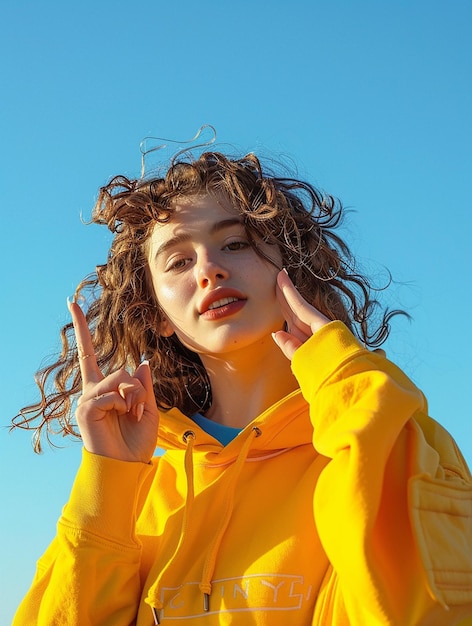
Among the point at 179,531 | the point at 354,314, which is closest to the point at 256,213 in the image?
the point at 354,314

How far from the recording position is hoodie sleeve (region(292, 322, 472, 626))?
271cm

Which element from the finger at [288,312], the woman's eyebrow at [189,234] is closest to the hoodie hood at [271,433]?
the finger at [288,312]

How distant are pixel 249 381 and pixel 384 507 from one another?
1.24m

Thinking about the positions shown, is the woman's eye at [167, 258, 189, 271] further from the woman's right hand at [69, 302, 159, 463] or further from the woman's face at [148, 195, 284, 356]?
the woman's right hand at [69, 302, 159, 463]

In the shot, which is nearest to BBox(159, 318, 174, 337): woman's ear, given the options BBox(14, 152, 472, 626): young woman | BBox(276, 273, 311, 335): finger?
BBox(14, 152, 472, 626): young woman

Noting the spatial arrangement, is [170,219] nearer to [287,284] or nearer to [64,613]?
[287,284]

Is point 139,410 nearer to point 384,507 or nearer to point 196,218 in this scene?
point 196,218

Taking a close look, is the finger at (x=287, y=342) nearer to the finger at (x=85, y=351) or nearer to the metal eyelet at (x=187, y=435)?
the metal eyelet at (x=187, y=435)

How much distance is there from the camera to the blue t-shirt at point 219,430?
3.97m

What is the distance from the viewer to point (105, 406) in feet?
11.8

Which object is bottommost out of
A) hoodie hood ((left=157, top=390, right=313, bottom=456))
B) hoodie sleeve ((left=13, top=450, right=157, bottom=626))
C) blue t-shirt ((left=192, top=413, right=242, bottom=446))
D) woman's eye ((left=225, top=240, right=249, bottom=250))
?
hoodie sleeve ((left=13, top=450, right=157, bottom=626))

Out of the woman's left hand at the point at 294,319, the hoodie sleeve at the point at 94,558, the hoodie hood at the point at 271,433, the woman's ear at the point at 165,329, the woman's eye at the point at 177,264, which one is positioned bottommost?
the hoodie sleeve at the point at 94,558

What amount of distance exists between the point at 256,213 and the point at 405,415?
1.49 metres

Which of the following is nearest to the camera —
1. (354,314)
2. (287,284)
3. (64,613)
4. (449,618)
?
(449,618)
